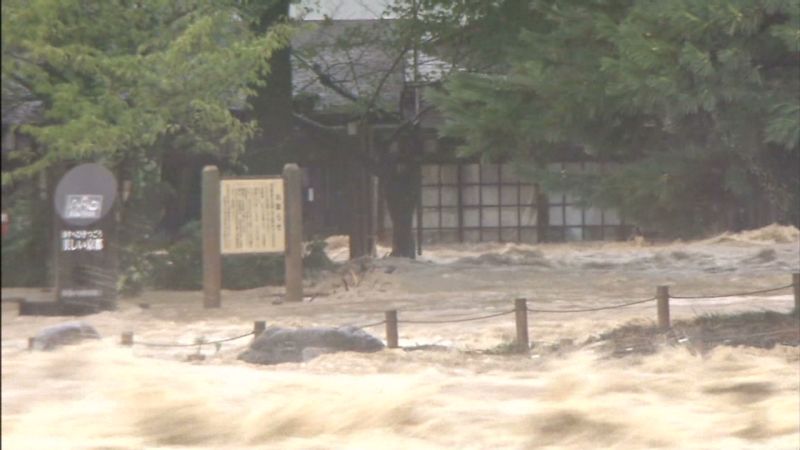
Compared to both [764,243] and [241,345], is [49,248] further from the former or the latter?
[764,243]

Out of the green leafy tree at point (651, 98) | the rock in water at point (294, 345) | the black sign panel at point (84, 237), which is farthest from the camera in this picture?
the green leafy tree at point (651, 98)

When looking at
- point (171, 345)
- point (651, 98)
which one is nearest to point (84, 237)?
point (171, 345)

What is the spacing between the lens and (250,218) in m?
5.22

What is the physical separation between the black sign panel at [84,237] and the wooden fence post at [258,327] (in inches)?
130

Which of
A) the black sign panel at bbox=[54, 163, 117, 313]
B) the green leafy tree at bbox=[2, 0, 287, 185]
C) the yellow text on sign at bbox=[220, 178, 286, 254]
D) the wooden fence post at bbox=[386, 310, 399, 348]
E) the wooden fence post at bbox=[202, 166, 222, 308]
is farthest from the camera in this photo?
the wooden fence post at bbox=[386, 310, 399, 348]

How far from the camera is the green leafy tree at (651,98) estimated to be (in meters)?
7.27

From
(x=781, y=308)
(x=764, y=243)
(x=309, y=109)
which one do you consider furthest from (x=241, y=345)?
(x=764, y=243)

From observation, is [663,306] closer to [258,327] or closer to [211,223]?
[258,327]

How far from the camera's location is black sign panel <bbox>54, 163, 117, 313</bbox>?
2914 millimetres

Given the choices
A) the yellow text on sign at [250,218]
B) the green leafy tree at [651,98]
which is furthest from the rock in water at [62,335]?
the green leafy tree at [651,98]

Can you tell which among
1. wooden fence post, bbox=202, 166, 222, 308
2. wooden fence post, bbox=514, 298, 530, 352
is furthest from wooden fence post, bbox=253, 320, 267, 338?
wooden fence post, bbox=514, 298, 530, 352

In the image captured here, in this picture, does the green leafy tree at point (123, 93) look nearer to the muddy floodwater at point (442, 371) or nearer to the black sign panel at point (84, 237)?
the black sign panel at point (84, 237)

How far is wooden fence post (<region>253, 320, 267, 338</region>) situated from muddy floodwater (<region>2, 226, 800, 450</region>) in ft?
0.26

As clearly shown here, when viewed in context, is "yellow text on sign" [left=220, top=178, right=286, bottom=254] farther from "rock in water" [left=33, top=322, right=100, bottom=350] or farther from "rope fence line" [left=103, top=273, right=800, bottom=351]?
"rope fence line" [left=103, top=273, right=800, bottom=351]
